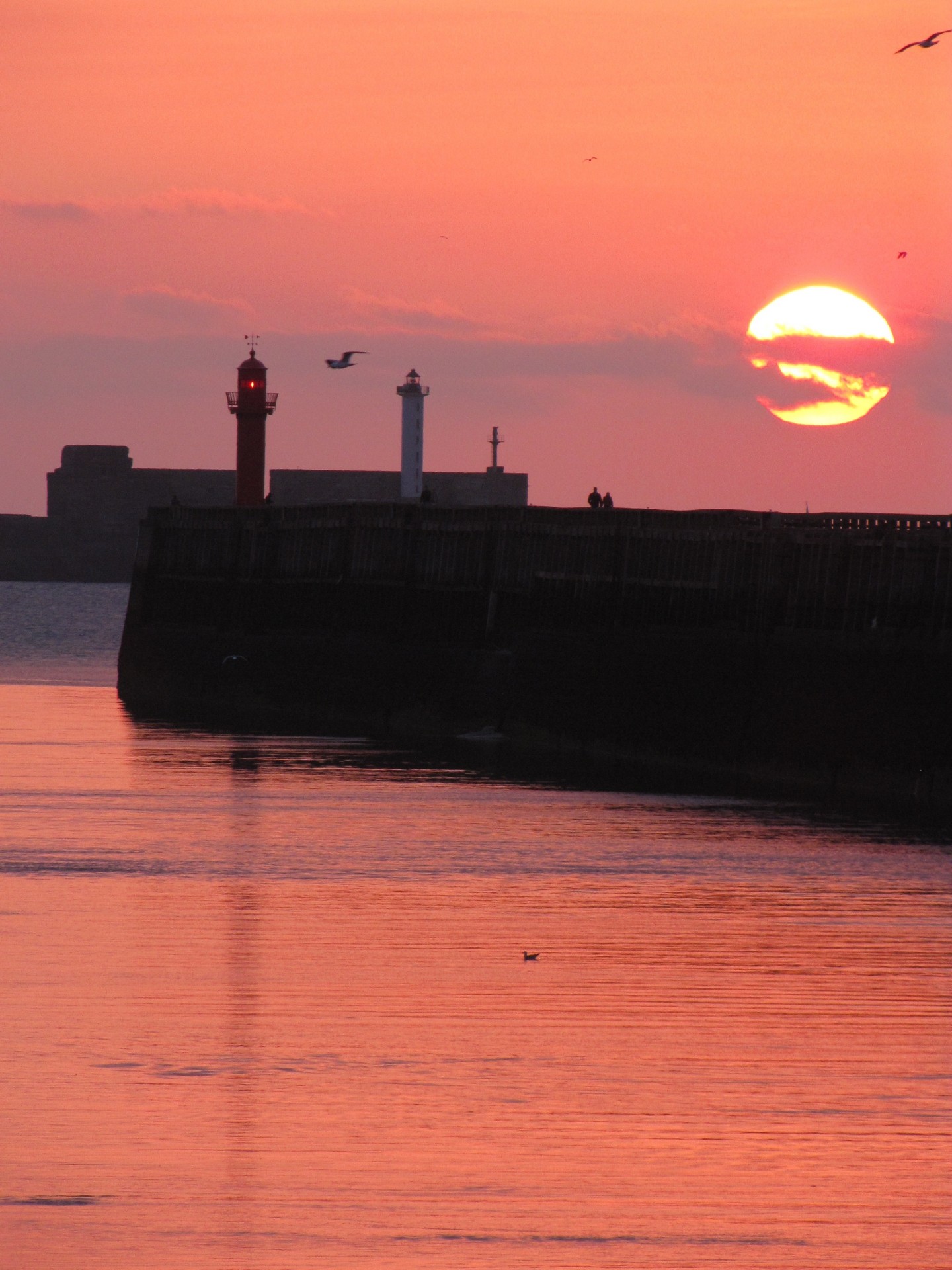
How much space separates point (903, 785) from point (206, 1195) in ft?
49.2

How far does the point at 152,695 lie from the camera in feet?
148

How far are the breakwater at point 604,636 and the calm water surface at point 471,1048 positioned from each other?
4060 millimetres

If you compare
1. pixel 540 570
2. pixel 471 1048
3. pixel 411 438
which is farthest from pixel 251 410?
pixel 471 1048

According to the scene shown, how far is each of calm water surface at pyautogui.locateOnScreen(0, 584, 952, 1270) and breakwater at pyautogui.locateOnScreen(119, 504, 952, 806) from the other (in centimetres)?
406

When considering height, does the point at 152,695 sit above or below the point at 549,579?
below

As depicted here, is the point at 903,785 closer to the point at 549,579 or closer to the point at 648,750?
the point at 648,750

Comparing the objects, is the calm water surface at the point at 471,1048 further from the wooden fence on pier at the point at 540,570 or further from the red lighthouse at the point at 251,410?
the red lighthouse at the point at 251,410

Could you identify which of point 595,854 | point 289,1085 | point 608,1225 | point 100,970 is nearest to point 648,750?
point 595,854

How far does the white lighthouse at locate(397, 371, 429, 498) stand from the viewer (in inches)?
2950

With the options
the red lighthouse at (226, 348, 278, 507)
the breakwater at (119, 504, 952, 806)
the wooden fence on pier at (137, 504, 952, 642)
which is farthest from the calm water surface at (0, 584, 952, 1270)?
the red lighthouse at (226, 348, 278, 507)

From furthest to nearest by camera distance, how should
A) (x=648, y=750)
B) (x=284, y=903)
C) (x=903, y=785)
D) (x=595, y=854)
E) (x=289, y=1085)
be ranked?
(x=648, y=750) < (x=903, y=785) < (x=595, y=854) < (x=284, y=903) < (x=289, y=1085)

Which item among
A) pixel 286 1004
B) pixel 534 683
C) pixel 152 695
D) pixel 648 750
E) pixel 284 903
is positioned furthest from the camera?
pixel 152 695

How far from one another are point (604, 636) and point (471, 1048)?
18664mm

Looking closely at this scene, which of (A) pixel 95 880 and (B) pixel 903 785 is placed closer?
(A) pixel 95 880
